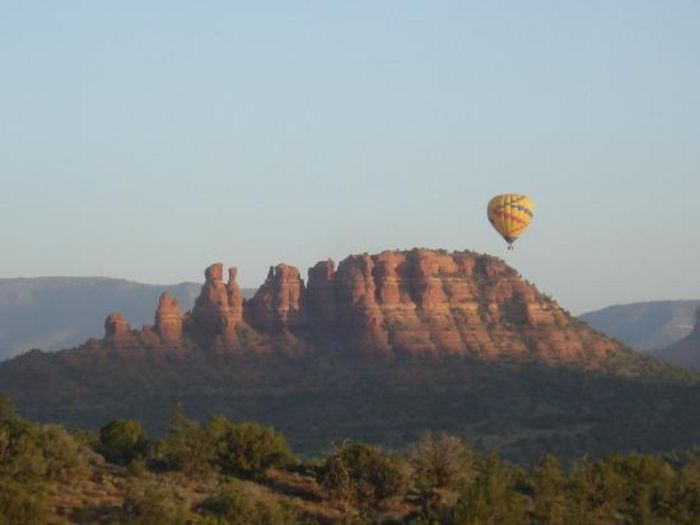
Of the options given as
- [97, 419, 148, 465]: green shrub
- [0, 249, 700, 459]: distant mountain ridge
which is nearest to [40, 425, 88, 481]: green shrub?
[97, 419, 148, 465]: green shrub

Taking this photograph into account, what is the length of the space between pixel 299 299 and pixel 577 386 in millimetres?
25124

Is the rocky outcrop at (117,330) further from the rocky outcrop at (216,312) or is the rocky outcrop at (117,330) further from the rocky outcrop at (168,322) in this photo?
the rocky outcrop at (216,312)

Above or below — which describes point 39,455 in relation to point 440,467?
above

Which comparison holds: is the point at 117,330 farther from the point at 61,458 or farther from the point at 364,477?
the point at 61,458

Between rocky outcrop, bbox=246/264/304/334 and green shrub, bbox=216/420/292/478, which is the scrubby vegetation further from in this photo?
rocky outcrop, bbox=246/264/304/334

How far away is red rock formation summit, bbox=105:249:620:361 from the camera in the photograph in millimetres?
120438

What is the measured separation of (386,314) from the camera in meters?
124

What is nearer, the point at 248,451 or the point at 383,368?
the point at 248,451

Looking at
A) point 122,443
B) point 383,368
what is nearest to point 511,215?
point 383,368

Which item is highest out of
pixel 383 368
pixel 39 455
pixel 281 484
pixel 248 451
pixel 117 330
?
pixel 117 330

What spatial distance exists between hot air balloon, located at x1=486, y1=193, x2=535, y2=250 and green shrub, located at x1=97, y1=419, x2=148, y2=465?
5658cm

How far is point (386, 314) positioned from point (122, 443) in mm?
72186

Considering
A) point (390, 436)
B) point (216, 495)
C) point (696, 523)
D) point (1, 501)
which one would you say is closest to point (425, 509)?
point (216, 495)

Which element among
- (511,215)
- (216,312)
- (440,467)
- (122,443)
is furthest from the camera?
(216,312)
